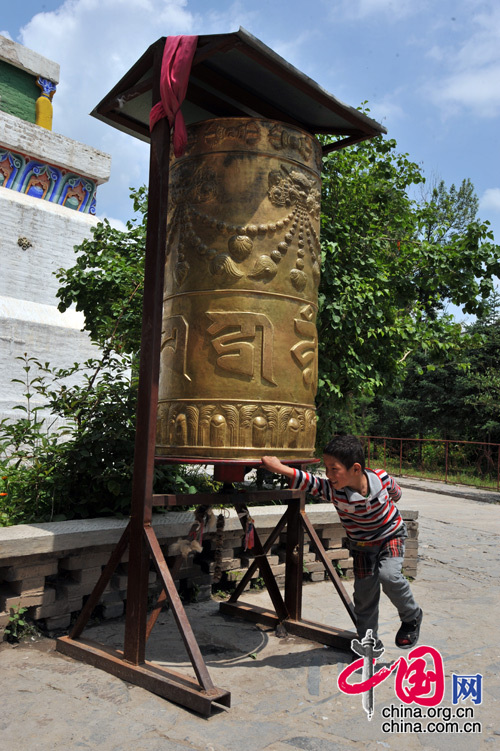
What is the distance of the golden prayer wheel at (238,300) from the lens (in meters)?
3.57

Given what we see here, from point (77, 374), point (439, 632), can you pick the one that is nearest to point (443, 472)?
point (77, 374)

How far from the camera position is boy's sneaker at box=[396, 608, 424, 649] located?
11.5ft

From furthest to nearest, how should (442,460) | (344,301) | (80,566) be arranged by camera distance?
(442,460), (344,301), (80,566)

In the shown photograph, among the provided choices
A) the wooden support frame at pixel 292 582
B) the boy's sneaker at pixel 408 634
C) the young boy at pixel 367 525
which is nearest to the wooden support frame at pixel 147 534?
the young boy at pixel 367 525

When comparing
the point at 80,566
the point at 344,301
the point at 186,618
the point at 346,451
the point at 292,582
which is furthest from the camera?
the point at 344,301

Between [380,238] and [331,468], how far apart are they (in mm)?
3811

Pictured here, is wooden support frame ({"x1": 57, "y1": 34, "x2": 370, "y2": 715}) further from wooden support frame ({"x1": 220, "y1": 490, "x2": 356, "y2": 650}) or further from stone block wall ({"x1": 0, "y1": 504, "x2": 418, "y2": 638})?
stone block wall ({"x1": 0, "y1": 504, "x2": 418, "y2": 638})

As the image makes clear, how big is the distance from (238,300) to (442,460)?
17512 mm

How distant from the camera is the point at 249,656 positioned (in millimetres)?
3707

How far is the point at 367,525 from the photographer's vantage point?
11.7ft

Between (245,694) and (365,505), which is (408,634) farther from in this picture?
(245,694)

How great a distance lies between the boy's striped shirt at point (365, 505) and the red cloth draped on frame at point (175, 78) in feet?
6.79

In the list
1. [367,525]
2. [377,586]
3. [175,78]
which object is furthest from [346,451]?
[175,78]

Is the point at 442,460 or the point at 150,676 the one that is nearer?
the point at 150,676
